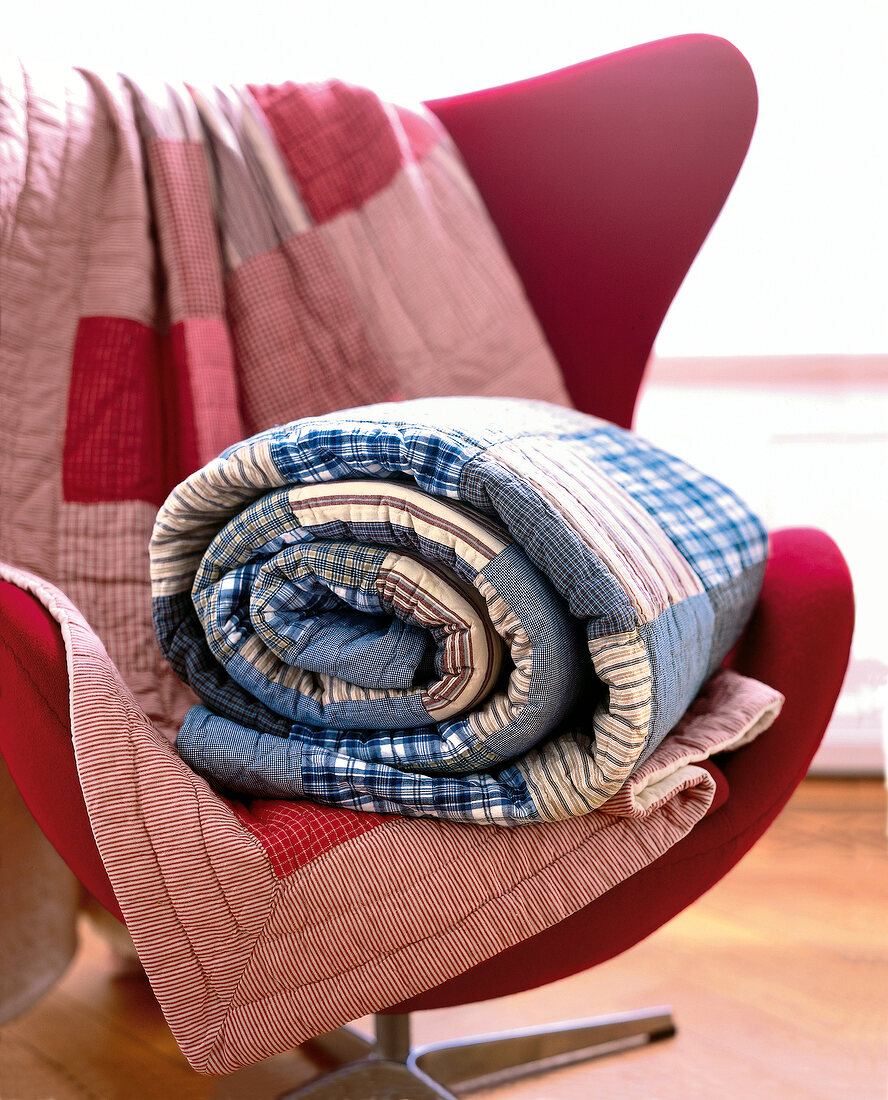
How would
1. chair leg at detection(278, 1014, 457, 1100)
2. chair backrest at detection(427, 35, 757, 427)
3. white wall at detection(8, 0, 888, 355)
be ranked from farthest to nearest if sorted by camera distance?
white wall at detection(8, 0, 888, 355) → chair backrest at detection(427, 35, 757, 427) → chair leg at detection(278, 1014, 457, 1100)

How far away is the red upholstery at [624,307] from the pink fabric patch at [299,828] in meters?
0.12

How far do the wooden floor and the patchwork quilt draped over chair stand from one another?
1.25 feet

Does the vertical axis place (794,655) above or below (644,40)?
below

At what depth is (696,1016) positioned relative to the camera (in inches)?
39.2

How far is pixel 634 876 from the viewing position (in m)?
0.62

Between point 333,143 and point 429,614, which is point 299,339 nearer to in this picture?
point 333,143

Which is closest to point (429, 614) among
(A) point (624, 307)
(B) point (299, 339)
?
(B) point (299, 339)

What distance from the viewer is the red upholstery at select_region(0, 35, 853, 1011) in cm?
61

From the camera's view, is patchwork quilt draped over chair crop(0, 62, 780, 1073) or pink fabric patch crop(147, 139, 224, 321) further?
pink fabric patch crop(147, 139, 224, 321)

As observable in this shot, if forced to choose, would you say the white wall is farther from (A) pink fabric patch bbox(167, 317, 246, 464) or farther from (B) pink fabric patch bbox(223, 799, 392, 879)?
(B) pink fabric patch bbox(223, 799, 392, 879)

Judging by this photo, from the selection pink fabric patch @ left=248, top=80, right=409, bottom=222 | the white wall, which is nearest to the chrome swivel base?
pink fabric patch @ left=248, top=80, right=409, bottom=222

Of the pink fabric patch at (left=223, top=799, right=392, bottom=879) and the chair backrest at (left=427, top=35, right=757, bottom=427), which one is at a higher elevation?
the chair backrest at (left=427, top=35, right=757, bottom=427)

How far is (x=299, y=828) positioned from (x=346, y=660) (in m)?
0.11

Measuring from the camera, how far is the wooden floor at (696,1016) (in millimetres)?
880
